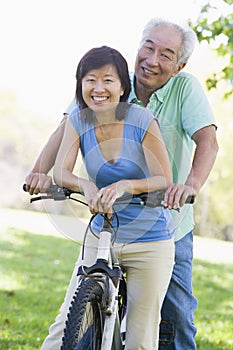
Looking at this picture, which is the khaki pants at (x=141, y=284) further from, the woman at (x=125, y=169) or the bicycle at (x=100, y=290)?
the bicycle at (x=100, y=290)

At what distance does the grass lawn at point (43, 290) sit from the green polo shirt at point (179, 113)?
208cm

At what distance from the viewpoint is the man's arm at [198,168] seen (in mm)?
2998

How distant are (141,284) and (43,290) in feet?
16.4

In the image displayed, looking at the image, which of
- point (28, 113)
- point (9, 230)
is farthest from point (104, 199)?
point (28, 113)

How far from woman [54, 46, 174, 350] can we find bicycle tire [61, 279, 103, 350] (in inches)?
9.5

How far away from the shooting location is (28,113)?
28.4m

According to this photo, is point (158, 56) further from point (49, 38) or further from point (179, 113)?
point (49, 38)

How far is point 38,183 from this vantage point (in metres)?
3.19

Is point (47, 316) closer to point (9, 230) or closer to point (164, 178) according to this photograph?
point (164, 178)

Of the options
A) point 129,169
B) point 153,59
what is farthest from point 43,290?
point 129,169

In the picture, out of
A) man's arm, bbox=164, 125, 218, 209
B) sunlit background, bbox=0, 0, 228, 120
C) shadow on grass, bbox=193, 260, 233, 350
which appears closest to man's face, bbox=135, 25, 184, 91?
man's arm, bbox=164, 125, 218, 209

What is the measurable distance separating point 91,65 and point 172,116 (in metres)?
0.75

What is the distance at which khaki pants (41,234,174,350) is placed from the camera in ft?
10.8

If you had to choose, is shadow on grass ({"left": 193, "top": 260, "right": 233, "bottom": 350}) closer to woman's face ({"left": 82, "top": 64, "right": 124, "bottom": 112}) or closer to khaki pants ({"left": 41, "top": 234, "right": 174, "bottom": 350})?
khaki pants ({"left": 41, "top": 234, "right": 174, "bottom": 350})
